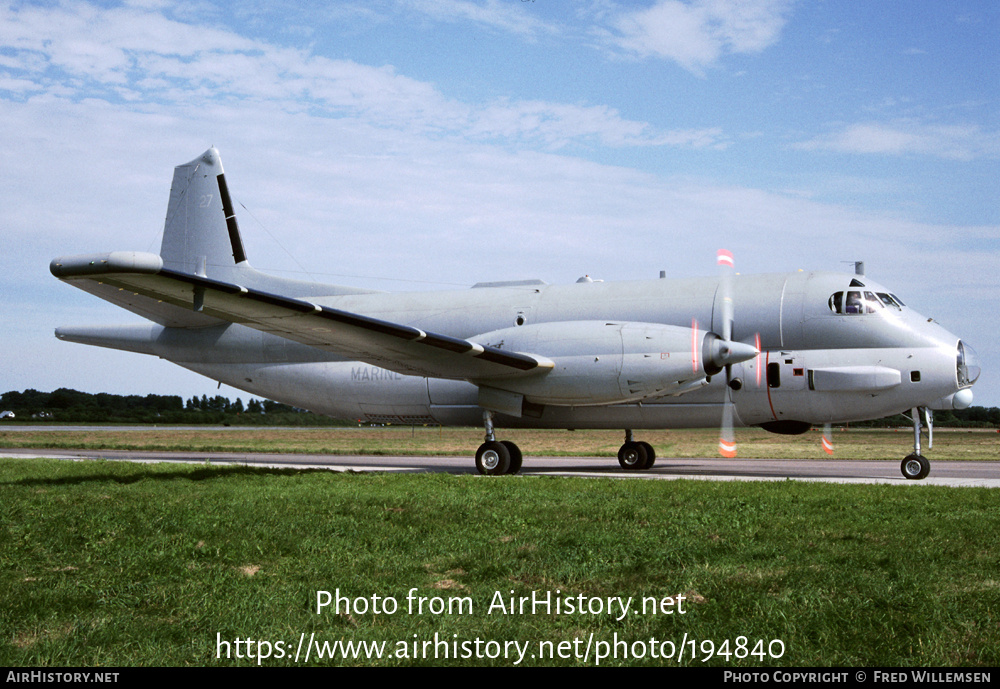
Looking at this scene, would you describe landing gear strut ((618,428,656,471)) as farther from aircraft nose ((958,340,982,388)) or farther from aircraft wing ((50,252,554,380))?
aircraft nose ((958,340,982,388))

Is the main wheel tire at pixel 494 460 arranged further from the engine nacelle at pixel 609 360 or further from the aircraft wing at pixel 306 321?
the aircraft wing at pixel 306 321

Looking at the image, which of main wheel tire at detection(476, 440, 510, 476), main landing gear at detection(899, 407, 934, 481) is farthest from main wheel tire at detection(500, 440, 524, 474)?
main landing gear at detection(899, 407, 934, 481)

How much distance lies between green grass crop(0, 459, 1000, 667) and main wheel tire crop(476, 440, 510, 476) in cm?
608

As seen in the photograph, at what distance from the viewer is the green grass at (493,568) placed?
19.0 ft

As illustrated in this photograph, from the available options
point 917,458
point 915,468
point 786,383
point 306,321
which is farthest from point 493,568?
point 917,458

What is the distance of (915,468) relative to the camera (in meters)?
17.6

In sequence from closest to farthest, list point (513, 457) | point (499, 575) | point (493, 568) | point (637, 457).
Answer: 1. point (499, 575)
2. point (493, 568)
3. point (513, 457)
4. point (637, 457)

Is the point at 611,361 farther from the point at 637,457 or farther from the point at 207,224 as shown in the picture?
the point at 207,224

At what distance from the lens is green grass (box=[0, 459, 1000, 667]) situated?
5797 mm
